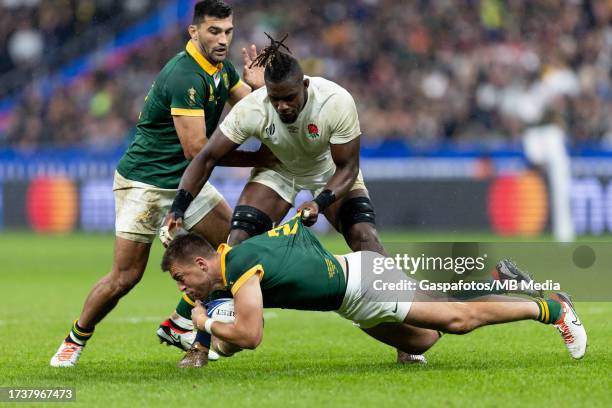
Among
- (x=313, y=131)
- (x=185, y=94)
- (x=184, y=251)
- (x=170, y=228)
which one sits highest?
(x=185, y=94)

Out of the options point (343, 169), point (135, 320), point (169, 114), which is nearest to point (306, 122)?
point (343, 169)

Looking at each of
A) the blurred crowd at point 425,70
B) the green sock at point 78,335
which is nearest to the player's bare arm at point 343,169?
the green sock at point 78,335

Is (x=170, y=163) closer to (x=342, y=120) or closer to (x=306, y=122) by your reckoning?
(x=306, y=122)

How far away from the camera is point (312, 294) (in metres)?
7.66

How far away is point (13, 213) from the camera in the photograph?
2389cm

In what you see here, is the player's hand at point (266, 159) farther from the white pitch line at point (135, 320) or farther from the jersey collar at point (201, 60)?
the white pitch line at point (135, 320)

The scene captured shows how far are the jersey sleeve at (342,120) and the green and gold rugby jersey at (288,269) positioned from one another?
3.24ft

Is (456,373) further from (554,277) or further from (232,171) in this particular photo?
(232,171)

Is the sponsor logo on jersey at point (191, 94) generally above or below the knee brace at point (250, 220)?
above

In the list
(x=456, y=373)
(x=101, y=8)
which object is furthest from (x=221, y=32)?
(x=101, y=8)

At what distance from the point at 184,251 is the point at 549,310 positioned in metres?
2.54

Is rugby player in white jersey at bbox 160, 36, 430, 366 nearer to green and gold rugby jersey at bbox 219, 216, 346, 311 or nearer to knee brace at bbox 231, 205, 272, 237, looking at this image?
knee brace at bbox 231, 205, 272, 237

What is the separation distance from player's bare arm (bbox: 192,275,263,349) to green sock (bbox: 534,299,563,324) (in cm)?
201

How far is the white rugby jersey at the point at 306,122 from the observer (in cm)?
853
